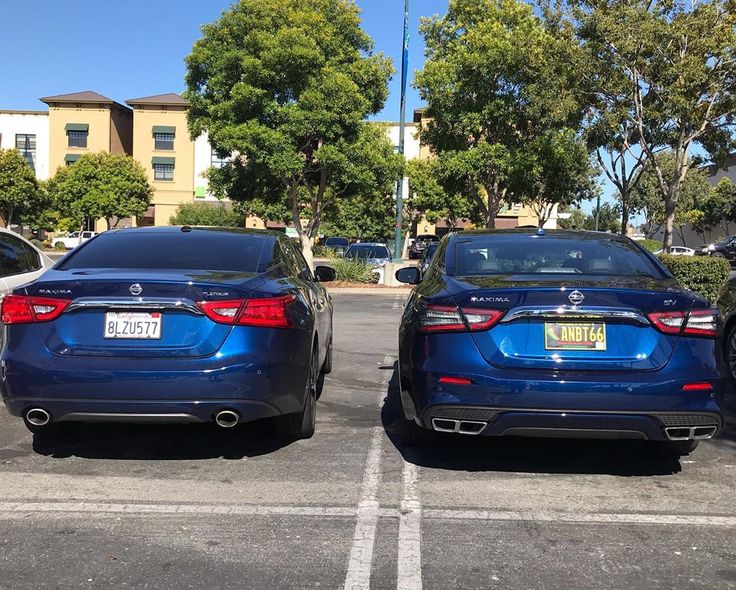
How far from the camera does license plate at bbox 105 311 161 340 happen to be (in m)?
4.18

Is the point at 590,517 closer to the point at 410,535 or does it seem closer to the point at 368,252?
the point at 410,535

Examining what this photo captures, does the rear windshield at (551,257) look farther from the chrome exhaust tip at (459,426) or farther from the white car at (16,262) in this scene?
the white car at (16,262)

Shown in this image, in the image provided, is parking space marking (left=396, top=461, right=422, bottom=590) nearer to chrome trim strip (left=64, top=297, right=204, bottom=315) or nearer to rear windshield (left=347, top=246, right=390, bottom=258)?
chrome trim strip (left=64, top=297, right=204, bottom=315)

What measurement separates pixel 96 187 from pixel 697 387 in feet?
179

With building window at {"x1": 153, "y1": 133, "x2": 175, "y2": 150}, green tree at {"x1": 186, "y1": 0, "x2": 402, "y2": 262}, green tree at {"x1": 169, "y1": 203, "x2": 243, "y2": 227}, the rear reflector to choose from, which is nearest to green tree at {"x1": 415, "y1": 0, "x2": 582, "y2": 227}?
green tree at {"x1": 186, "y1": 0, "x2": 402, "y2": 262}

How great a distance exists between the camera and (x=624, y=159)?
70.9ft

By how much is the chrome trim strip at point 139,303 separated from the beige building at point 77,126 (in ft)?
213

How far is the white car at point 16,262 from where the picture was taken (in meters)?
7.02

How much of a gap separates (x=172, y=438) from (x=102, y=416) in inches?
44.3

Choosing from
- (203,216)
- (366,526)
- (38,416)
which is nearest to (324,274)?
(38,416)

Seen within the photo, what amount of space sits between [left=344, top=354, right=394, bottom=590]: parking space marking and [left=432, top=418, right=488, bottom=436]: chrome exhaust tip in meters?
0.53

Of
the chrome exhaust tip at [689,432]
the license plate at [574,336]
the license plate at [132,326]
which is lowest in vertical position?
the chrome exhaust tip at [689,432]

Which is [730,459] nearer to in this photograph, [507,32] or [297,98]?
[297,98]

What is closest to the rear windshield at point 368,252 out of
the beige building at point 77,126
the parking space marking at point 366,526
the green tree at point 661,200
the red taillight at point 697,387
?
the parking space marking at point 366,526
